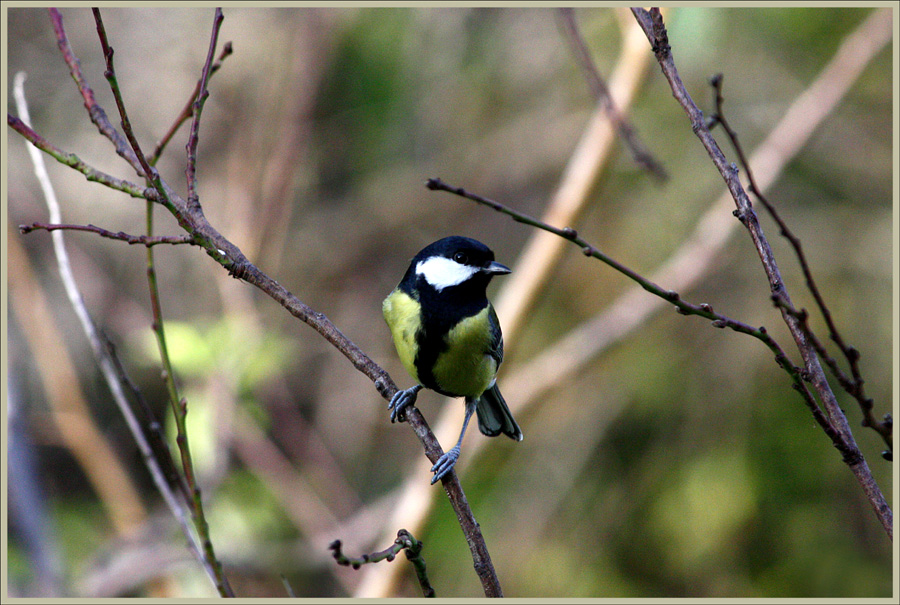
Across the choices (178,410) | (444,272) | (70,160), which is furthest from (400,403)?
(70,160)

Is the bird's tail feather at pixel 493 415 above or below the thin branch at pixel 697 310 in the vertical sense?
above

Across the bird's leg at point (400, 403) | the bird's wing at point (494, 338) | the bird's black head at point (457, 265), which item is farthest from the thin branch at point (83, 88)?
the bird's wing at point (494, 338)

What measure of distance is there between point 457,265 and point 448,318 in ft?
0.63

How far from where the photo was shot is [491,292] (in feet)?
18.1

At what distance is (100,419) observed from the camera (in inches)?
199

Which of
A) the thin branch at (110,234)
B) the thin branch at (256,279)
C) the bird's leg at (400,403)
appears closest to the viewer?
the thin branch at (110,234)

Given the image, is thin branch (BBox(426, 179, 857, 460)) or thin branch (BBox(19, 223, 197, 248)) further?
thin branch (BBox(19, 223, 197, 248))

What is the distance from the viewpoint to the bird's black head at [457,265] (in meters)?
2.42

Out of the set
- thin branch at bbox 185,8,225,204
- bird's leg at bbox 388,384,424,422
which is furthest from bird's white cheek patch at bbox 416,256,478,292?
thin branch at bbox 185,8,225,204

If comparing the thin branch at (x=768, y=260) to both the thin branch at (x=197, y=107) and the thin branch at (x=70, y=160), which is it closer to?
the thin branch at (x=197, y=107)

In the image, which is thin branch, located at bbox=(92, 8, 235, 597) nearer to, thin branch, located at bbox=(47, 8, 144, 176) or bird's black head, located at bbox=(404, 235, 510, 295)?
thin branch, located at bbox=(47, 8, 144, 176)

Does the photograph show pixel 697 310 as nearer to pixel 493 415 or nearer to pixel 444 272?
pixel 444 272

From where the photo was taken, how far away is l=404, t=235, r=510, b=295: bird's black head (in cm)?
242

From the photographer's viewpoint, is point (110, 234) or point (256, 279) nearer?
point (110, 234)
